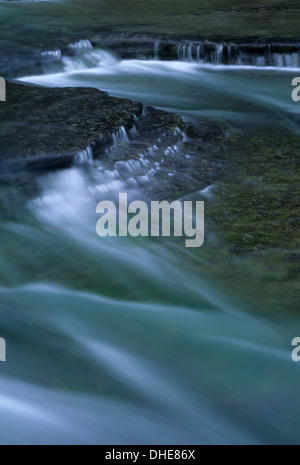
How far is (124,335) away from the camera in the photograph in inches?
108

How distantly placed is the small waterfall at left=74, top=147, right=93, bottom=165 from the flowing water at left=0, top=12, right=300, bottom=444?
0.04 ft

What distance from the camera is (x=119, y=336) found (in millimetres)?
2727

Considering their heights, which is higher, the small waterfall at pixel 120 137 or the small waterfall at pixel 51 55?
the small waterfall at pixel 51 55

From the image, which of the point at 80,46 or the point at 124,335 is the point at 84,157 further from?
the point at 80,46

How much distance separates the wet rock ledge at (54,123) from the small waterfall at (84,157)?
0.03 m

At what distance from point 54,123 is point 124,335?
2176mm

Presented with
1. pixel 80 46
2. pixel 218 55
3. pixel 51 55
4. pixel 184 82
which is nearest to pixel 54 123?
pixel 184 82

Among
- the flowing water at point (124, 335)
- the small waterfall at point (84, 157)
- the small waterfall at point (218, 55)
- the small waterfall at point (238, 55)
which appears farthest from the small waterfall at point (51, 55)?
the small waterfall at point (84, 157)

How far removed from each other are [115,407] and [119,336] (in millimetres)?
495

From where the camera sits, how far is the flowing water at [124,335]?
2205mm

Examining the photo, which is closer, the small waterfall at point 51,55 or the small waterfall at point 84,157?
the small waterfall at point 84,157

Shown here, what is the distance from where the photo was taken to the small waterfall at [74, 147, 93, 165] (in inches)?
159

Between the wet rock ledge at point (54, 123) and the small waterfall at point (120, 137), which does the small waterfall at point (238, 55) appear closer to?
the wet rock ledge at point (54, 123)

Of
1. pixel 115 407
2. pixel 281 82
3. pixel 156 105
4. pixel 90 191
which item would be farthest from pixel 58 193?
pixel 281 82
